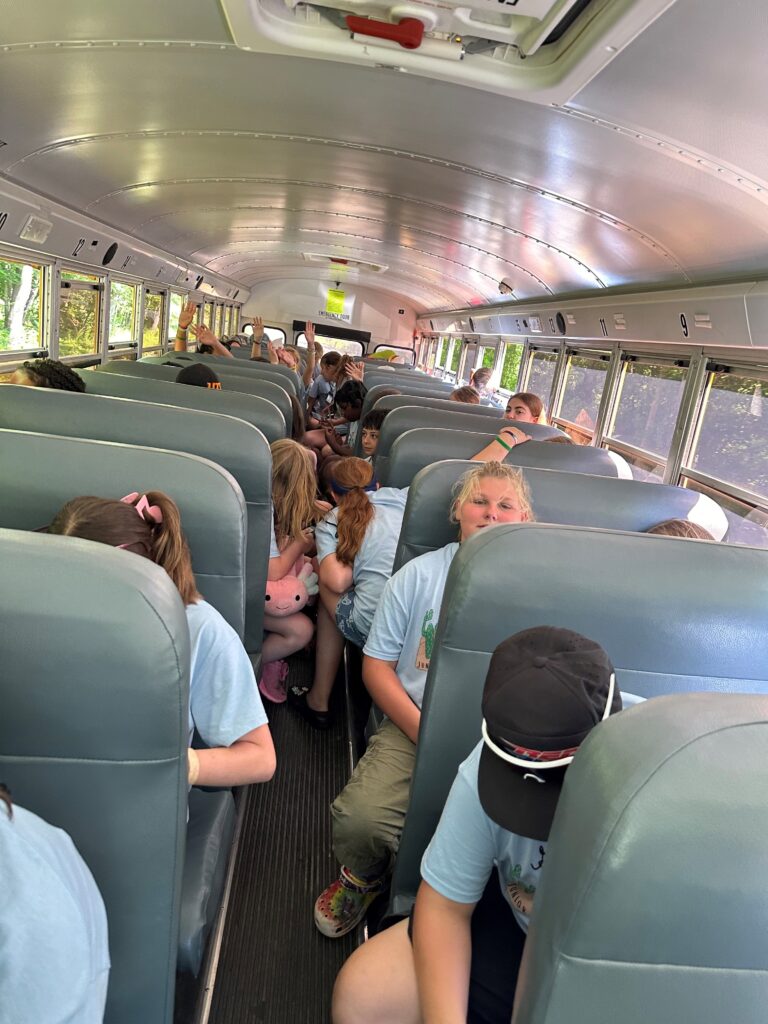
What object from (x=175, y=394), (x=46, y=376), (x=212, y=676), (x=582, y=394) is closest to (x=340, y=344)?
(x=582, y=394)

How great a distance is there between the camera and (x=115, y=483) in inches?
81.3

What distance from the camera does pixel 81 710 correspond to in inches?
46.4

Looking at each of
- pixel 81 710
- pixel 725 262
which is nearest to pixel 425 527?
pixel 81 710

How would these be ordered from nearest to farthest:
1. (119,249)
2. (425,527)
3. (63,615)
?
(63,615)
(425,527)
(119,249)

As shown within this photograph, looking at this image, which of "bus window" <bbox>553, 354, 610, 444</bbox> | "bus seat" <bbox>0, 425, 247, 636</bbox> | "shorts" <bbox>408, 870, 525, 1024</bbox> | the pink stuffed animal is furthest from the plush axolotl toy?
"bus window" <bbox>553, 354, 610, 444</bbox>

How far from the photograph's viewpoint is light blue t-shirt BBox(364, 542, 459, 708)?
225 centimetres

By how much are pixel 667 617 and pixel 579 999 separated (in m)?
0.96

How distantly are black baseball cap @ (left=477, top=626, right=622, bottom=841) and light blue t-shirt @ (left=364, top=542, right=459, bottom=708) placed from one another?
1031mm

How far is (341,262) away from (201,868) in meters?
13.9

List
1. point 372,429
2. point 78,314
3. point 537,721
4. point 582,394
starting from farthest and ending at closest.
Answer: point 582,394
point 78,314
point 372,429
point 537,721

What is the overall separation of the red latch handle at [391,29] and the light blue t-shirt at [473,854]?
8.24 feet

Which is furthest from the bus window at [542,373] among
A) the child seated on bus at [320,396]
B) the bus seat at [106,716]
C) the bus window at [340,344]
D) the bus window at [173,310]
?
the bus window at [340,344]

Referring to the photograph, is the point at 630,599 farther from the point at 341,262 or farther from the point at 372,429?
the point at 341,262

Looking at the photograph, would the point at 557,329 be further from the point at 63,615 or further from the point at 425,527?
the point at 63,615
